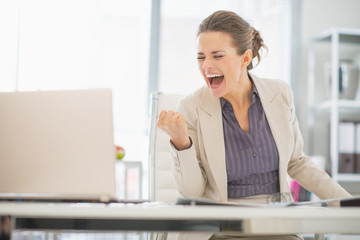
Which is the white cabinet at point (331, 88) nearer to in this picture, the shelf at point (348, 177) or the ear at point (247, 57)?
the shelf at point (348, 177)

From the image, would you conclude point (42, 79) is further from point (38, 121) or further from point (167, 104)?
point (38, 121)

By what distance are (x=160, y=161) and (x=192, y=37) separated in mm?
1594

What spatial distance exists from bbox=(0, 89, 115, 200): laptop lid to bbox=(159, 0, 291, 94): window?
2.20 meters

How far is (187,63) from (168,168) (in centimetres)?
150

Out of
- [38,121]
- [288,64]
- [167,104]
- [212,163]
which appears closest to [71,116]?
[38,121]

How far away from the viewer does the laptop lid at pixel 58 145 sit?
2.96 feet

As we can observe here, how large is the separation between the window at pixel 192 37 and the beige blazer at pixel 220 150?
4.77ft

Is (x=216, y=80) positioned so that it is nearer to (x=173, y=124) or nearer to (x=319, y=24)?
(x=173, y=124)

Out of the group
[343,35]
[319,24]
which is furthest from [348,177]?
[319,24]

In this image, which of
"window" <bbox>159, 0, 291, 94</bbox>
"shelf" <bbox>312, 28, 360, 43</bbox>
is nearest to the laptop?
"window" <bbox>159, 0, 291, 94</bbox>

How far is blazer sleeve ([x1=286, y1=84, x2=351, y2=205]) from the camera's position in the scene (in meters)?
1.42

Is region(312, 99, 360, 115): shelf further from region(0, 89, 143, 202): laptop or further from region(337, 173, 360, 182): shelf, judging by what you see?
region(0, 89, 143, 202): laptop

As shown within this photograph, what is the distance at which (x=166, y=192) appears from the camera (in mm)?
1792

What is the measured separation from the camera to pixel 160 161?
5.93 feet
